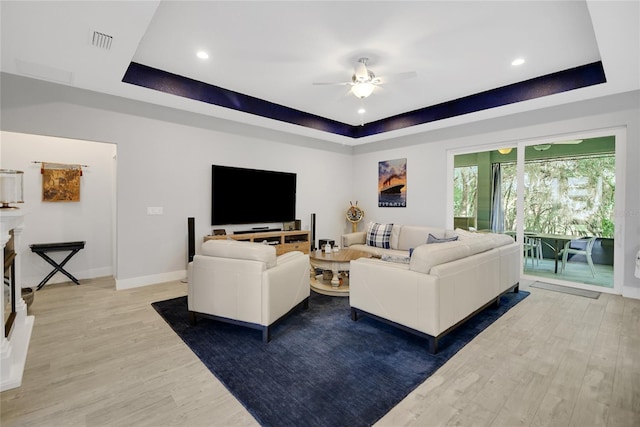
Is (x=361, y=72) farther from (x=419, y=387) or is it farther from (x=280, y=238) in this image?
(x=280, y=238)

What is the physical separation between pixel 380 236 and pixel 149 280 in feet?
12.9

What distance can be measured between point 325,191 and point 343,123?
153 centimetres

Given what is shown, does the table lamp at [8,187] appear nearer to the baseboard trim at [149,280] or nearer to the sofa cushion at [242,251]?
the sofa cushion at [242,251]

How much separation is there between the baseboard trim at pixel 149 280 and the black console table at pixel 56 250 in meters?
0.91

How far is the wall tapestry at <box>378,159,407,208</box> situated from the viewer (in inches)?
243

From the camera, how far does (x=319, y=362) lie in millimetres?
2289

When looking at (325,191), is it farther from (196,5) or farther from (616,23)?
(616,23)

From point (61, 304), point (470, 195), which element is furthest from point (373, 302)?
point (470, 195)

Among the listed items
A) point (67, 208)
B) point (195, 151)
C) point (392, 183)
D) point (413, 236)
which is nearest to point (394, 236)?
point (413, 236)

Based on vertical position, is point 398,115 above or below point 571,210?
above

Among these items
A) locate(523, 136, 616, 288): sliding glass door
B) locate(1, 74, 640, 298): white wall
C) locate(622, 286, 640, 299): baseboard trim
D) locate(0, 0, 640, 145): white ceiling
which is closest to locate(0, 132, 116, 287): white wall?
locate(1, 74, 640, 298): white wall

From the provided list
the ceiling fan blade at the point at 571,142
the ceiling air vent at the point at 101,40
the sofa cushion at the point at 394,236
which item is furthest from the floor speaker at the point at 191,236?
the ceiling fan blade at the point at 571,142

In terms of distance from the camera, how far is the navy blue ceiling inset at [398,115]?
11.9ft

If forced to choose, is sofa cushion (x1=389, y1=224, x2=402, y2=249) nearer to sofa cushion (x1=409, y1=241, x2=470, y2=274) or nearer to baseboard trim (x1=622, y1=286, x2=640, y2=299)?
sofa cushion (x1=409, y1=241, x2=470, y2=274)
